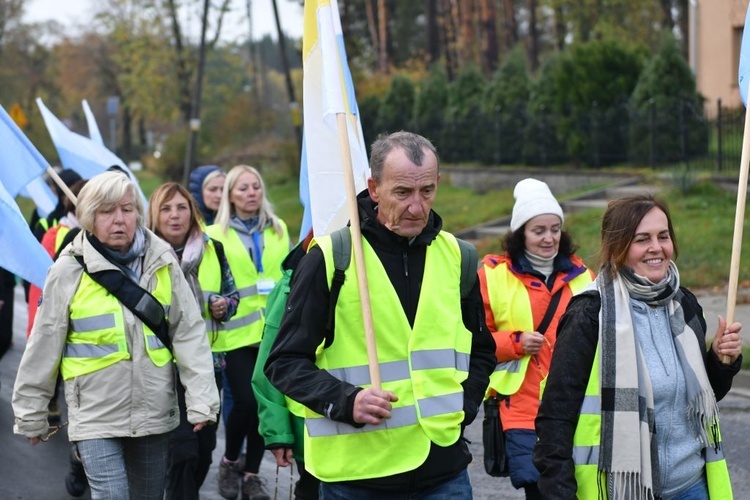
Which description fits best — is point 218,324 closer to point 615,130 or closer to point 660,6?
point 615,130

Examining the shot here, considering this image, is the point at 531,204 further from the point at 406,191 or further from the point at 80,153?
the point at 80,153

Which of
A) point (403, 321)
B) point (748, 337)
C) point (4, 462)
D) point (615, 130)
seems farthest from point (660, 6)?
point (403, 321)

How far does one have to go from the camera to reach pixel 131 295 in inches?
198

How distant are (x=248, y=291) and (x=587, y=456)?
12.4 ft

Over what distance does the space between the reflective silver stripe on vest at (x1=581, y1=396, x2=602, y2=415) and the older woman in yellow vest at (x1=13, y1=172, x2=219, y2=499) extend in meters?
1.96

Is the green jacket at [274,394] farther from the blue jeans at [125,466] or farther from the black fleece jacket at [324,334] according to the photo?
the blue jeans at [125,466]

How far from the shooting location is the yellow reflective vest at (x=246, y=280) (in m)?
7.03

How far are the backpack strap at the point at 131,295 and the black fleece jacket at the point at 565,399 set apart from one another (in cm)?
193

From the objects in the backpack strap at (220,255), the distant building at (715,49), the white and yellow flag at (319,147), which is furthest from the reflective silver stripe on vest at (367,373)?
the distant building at (715,49)

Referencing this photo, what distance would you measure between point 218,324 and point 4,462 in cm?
234

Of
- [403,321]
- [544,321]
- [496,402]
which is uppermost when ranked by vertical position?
[403,321]

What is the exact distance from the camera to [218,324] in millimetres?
6855

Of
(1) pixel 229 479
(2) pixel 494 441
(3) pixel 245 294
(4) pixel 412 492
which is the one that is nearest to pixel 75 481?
(1) pixel 229 479

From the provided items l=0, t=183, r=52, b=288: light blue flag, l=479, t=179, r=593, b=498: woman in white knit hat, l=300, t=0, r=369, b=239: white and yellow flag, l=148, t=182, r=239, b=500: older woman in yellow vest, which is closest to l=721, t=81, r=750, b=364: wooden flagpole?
l=479, t=179, r=593, b=498: woman in white knit hat
